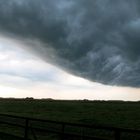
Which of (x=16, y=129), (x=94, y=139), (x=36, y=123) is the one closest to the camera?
(x=94, y=139)

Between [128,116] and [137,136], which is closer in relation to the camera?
[137,136]

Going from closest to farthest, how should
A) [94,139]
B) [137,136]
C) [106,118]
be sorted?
[94,139] < [137,136] < [106,118]

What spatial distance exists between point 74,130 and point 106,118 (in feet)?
30.6

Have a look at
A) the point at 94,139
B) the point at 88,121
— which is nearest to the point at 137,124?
the point at 88,121

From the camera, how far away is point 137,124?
34.8 metres

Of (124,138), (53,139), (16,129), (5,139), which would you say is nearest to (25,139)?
(5,139)

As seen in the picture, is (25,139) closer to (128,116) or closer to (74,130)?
(74,130)

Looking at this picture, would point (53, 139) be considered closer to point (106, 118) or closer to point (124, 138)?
point (124, 138)

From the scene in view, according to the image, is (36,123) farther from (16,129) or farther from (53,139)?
(53,139)

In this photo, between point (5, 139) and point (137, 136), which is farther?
point (137, 136)

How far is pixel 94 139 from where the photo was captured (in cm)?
1817

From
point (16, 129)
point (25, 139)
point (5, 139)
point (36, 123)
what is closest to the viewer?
point (25, 139)

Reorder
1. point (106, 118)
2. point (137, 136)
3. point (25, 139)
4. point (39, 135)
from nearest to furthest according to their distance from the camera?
point (25, 139) < point (137, 136) < point (39, 135) < point (106, 118)

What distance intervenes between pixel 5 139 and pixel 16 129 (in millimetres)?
8722
